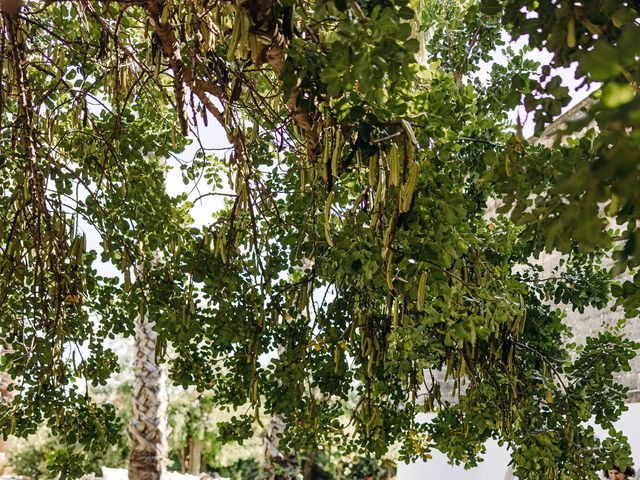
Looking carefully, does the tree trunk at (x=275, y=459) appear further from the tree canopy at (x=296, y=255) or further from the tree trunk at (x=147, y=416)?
the tree canopy at (x=296, y=255)

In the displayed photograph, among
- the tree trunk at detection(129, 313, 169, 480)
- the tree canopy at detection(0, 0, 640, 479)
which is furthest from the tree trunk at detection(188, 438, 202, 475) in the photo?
the tree canopy at detection(0, 0, 640, 479)

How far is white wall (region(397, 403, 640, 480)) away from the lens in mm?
4531

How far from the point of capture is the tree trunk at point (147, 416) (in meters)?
5.16

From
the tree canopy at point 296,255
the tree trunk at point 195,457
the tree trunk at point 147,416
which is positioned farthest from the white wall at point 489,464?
the tree trunk at point 195,457

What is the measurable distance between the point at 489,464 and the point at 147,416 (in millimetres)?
2562

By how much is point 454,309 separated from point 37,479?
12.7 metres

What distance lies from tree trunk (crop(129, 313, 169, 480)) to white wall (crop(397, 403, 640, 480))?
6.76 feet

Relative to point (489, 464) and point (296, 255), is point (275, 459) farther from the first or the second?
point (296, 255)

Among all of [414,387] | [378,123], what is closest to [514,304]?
[414,387]

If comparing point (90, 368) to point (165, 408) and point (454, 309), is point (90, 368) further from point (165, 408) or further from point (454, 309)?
point (165, 408)

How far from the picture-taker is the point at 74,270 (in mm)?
3125

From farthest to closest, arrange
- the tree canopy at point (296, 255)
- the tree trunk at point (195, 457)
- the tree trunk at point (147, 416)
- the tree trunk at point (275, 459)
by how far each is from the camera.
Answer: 1. the tree trunk at point (195, 457)
2. the tree trunk at point (275, 459)
3. the tree trunk at point (147, 416)
4. the tree canopy at point (296, 255)

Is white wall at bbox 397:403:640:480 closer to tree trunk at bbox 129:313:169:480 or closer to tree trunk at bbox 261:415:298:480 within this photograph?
tree trunk at bbox 261:415:298:480

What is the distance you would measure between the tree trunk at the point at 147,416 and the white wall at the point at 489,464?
2060 mm
